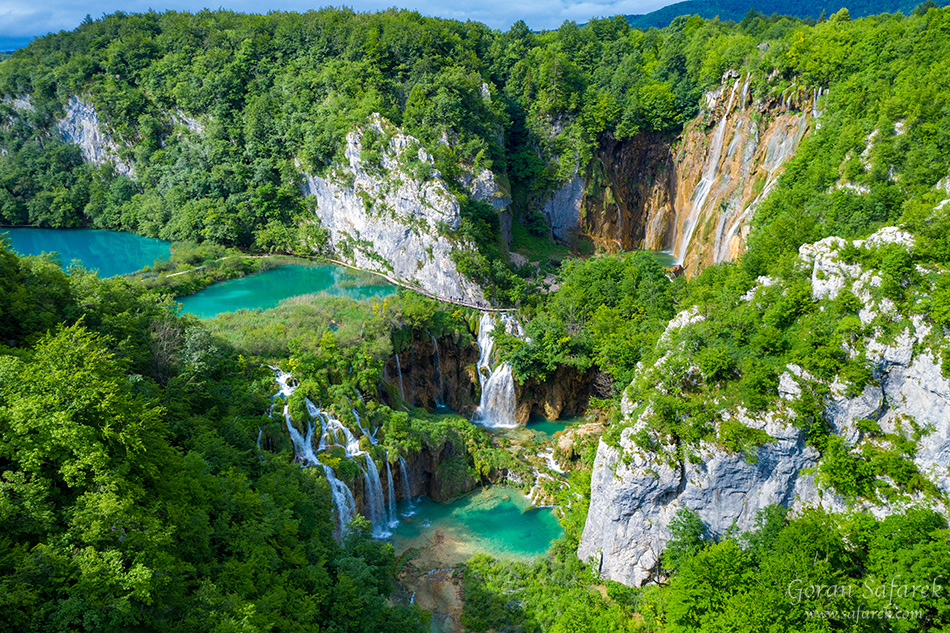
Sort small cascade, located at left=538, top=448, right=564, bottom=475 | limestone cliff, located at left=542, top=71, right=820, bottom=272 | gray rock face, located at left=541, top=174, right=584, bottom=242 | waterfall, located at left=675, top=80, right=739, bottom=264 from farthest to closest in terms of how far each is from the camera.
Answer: gray rock face, located at left=541, top=174, right=584, bottom=242 → waterfall, located at left=675, top=80, right=739, bottom=264 → limestone cliff, located at left=542, top=71, right=820, bottom=272 → small cascade, located at left=538, top=448, right=564, bottom=475

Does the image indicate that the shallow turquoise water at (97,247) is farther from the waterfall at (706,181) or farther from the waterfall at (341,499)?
the waterfall at (706,181)

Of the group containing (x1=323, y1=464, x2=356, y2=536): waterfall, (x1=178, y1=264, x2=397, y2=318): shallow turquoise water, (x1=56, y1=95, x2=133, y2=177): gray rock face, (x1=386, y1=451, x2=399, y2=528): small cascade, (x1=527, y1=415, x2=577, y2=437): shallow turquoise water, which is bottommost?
(x1=527, y1=415, x2=577, y2=437): shallow turquoise water

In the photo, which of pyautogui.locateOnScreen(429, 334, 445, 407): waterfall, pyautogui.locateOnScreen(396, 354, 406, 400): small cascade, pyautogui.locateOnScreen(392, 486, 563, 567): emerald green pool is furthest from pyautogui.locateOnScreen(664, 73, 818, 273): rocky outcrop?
pyautogui.locateOnScreen(396, 354, 406, 400): small cascade

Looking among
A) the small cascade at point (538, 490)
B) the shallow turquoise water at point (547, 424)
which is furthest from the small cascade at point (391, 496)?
the shallow turquoise water at point (547, 424)

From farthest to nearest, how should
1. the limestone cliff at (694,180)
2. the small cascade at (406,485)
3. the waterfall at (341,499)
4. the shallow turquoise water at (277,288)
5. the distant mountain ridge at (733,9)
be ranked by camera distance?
the distant mountain ridge at (733,9)
the limestone cliff at (694,180)
the shallow turquoise water at (277,288)
the small cascade at (406,485)
the waterfall at (341,499)

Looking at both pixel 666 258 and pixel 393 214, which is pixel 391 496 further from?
pixel 666 258

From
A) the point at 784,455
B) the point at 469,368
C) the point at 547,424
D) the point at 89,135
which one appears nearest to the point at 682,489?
the point at 784,455

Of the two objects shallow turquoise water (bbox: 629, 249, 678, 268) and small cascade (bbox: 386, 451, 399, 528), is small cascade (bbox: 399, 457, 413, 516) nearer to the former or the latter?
small cascade (bbox: 386, 451, 399, 528)
